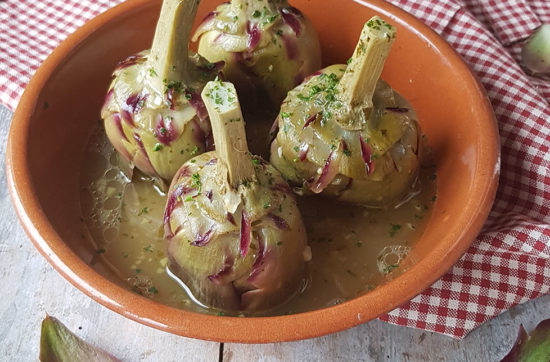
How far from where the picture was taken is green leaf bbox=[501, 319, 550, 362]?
740 millimetres

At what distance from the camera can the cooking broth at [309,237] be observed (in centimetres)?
68

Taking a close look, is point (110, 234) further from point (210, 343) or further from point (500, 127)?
point (500, 127)

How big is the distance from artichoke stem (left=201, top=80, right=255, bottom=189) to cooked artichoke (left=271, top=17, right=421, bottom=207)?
0.09 m

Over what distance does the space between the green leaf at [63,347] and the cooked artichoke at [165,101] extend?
23 cm

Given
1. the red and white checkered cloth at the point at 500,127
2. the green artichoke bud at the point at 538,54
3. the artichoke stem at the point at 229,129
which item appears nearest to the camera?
the artichoke stem at the point at 229,129

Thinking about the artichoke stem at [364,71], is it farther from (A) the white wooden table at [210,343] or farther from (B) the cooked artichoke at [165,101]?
(A) the white wooden table at [210,343]

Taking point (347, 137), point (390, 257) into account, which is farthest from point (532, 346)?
point (347, 137)

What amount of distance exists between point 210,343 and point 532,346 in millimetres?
380

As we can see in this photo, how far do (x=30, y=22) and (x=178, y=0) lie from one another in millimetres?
517

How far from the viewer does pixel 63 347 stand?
73 cm

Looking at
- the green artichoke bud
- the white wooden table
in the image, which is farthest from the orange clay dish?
the green artichoke bud

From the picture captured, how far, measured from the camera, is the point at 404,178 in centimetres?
69

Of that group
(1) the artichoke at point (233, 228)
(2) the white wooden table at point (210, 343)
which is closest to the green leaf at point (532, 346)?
(2) the white wooden table at point (210, 343)

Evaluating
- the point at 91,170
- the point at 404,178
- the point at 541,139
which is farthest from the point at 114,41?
the point at 541,139
